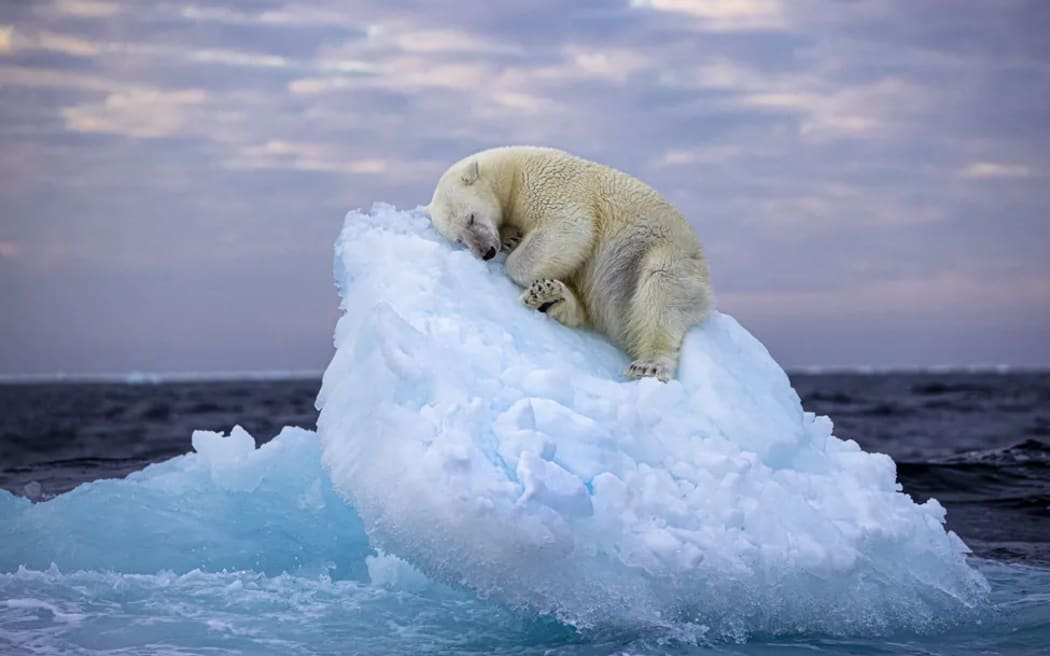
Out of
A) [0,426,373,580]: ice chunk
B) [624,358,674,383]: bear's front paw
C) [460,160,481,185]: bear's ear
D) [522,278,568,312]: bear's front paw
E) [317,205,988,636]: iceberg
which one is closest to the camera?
[317,205,988,636]: iceberg

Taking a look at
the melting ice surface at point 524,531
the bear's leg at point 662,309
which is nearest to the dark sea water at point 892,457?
the melting ice surface at point 524,531

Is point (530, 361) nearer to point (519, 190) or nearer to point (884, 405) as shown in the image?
point (519, 190)

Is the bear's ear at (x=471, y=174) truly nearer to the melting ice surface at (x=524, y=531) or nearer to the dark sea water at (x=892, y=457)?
the melting ice surface at (x=524, y=531)

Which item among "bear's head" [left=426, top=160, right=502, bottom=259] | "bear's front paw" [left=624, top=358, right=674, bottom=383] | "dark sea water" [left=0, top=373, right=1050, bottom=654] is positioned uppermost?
"bear's head" [left=426, top=160, right=502, bottom=259]

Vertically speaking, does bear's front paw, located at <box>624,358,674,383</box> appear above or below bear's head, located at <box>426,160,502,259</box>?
below

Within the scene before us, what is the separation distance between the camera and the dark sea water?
5793 mm

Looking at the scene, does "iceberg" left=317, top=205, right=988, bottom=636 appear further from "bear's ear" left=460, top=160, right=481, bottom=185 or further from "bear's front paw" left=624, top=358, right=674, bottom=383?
"bear's ear" left=460, top=160, right=481, bottom=185

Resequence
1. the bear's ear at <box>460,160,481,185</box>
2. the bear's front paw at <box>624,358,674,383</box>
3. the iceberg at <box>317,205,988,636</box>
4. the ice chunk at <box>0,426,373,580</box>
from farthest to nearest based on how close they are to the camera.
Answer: the ice chunk at <box>0,426,373,580</box>, the bear's ear at <box>460,160,481,185</box>, the bear's front paw at <box>624,358,674,383</box>, the iceberg at <box>317,205,988,636</box>

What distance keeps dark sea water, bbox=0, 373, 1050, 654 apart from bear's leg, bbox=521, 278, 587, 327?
1923mm

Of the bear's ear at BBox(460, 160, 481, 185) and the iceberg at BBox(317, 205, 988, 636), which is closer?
the iceberg at BBox(317, 205, 988, 636)

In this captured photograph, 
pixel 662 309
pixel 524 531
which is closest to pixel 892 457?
pixel 662 309

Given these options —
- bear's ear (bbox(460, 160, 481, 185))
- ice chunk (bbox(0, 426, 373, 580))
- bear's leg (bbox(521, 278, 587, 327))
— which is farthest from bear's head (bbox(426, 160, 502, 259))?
ice chunk (bbox(0, 426, 373, 580))

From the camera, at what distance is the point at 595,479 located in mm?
5086

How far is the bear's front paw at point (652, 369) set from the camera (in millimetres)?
6195
